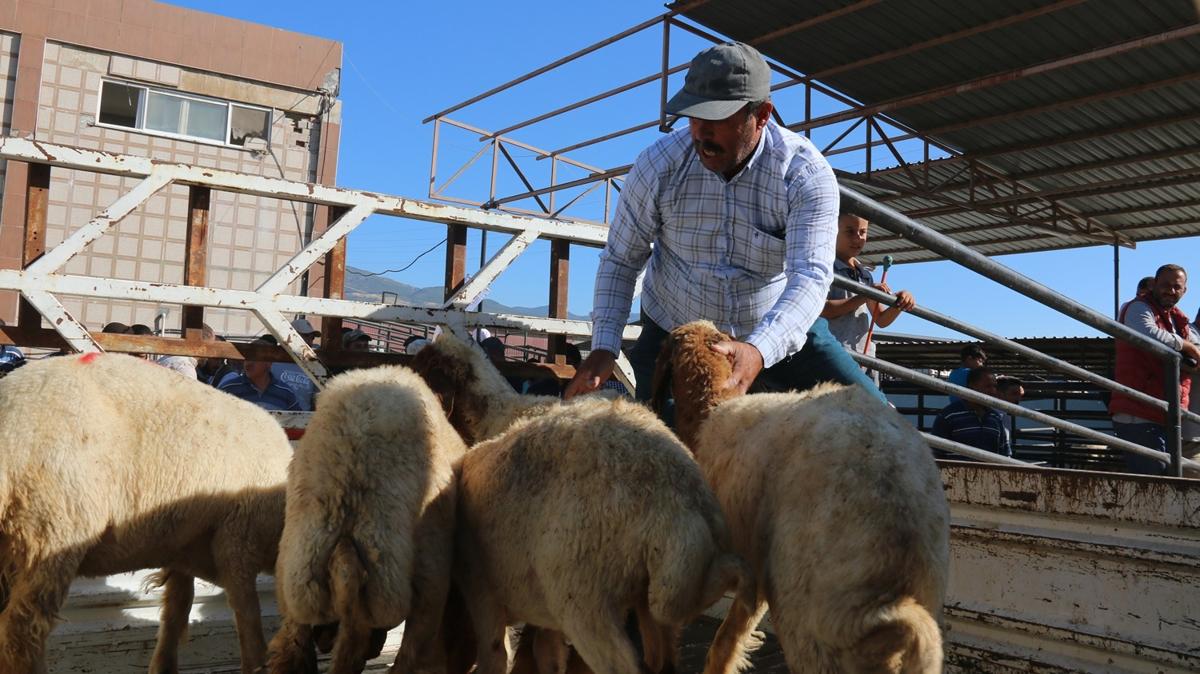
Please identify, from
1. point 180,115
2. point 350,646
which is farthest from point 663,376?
point 180,115

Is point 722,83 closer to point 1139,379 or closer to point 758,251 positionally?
point 758,251

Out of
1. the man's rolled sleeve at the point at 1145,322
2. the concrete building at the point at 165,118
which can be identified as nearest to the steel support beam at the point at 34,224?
the man's rolled sleeve at the point at 1145,322

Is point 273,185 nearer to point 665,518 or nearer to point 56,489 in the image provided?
point 56,489

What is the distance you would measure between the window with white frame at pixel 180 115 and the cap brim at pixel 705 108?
16.7 metres

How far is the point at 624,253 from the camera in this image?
149 inches

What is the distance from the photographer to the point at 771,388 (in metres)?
3.75

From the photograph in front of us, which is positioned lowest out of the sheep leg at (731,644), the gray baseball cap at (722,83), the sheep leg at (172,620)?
the sheep leg at (172,620)

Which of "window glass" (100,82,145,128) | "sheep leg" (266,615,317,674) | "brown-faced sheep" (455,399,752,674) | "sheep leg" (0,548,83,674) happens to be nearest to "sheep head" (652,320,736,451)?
"brown-faced sheep" (455,399,752,674)

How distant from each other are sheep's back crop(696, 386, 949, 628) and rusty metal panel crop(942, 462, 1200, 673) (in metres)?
1.30

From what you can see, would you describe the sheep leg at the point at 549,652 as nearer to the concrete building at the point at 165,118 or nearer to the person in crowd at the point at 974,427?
the person in crowd at the point at 974,427

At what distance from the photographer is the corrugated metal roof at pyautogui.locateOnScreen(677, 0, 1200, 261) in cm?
1009

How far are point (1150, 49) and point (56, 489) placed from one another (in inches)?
431

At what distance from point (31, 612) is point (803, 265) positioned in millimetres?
2622

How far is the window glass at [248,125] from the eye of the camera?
59.6ft
